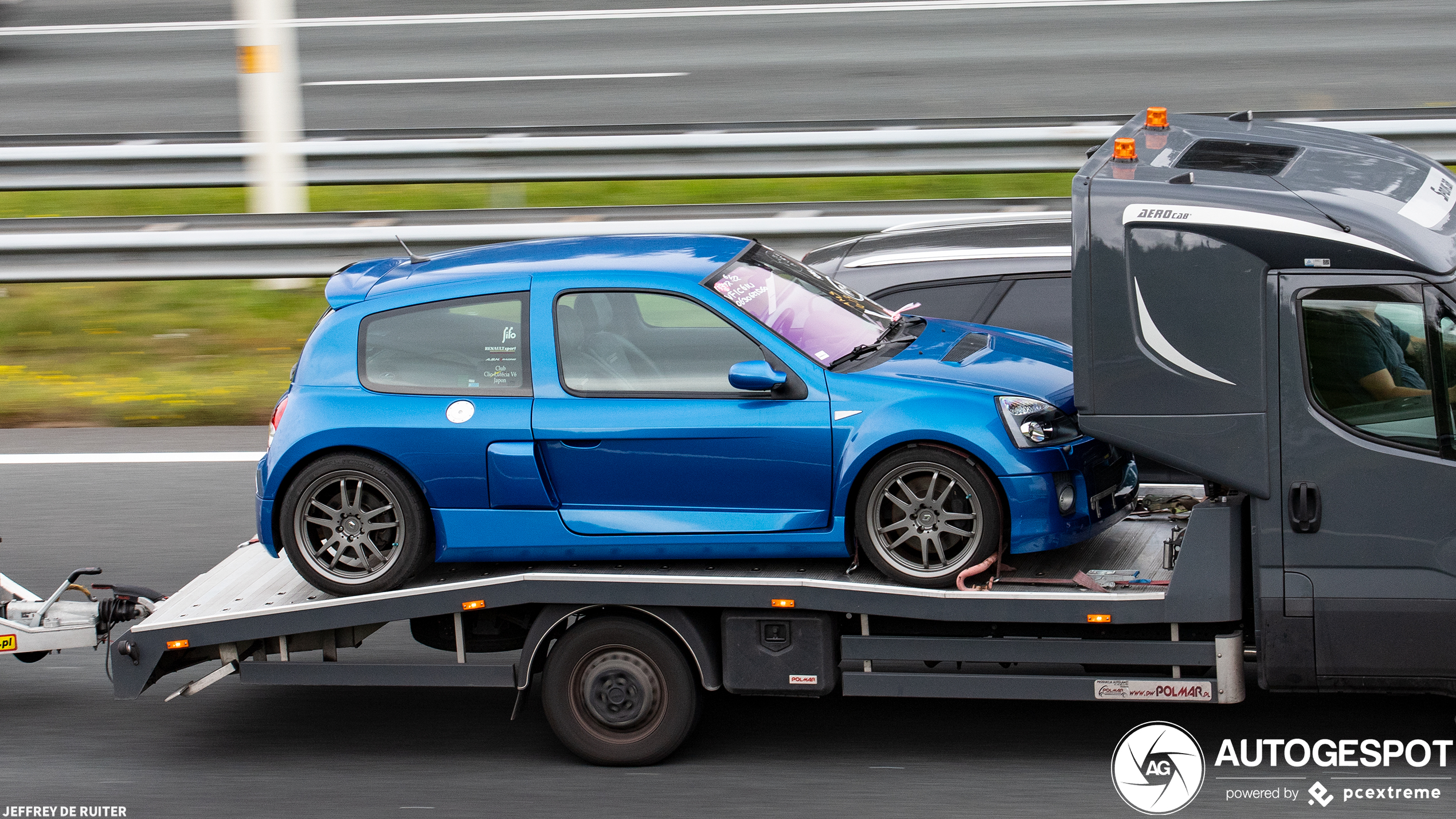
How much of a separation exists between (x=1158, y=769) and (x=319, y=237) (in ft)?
25.0

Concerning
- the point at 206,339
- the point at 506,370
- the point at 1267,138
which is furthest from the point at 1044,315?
the point at 206,339

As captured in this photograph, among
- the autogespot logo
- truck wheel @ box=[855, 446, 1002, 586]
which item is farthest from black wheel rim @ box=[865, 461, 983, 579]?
the autogespot logo

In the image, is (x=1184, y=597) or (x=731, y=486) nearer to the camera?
(x=1184, y=597)

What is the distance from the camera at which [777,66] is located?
17594 mm

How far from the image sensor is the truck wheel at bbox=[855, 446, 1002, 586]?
5789 mm

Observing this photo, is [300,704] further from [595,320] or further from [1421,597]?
[1421,597]

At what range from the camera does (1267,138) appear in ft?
20.4

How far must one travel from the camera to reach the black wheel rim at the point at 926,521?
581cm

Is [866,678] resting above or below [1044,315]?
below

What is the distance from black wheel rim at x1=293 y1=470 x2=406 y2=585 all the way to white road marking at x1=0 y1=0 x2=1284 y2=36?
14728 mm

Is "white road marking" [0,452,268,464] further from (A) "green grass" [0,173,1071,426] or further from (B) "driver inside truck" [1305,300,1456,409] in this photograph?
(B) "driver inside truck" [1305,300,1456,409]

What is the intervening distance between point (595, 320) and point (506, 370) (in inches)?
15.8

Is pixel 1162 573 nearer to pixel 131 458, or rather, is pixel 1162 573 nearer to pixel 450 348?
pixel 450 348

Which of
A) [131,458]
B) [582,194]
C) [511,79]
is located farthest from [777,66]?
[131,458]
